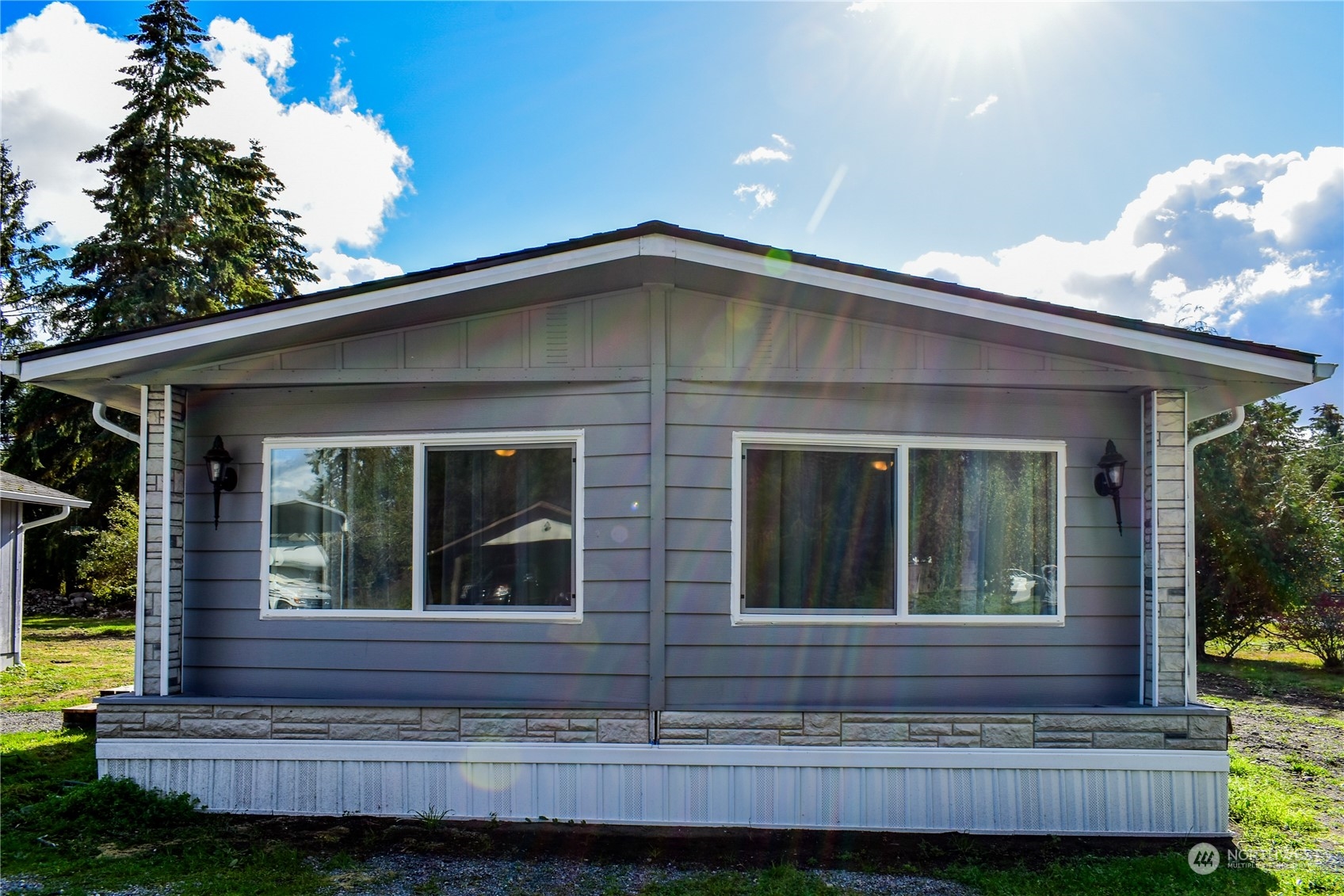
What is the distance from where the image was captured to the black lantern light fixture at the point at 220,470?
482 cm

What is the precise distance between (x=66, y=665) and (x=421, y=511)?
8.60m

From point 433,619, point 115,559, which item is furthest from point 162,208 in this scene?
point 433,619

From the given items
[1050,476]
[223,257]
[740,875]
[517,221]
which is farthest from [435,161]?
[223,257]

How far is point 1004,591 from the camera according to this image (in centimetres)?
479

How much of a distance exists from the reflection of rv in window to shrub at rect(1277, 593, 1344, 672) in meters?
11.4

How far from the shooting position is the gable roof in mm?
4152

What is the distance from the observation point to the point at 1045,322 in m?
4.27

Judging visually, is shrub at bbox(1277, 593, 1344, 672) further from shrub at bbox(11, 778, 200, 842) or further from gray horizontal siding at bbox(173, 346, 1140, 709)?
shrub at bbox(11, 778, 200, 842)

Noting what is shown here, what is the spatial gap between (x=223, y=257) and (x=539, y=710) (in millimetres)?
16898

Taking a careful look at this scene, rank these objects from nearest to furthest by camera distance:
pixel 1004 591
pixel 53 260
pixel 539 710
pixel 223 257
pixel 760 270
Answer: pixel 760 270 → pixel 539 710 → pixel 1004 591 → pixel 223 257 → pixel 53 260

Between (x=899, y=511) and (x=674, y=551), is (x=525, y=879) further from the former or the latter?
(x=899, y=511)

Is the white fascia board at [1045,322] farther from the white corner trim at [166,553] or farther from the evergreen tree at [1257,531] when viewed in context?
the evergreen tree at [1257,531]

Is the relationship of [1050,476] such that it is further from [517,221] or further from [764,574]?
[517,221]

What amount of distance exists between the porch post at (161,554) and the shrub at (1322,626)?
1218cm
